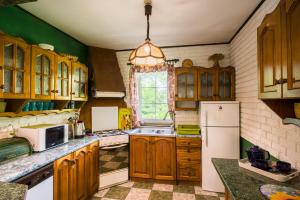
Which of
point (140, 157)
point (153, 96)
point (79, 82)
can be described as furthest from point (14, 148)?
point (153, 96)

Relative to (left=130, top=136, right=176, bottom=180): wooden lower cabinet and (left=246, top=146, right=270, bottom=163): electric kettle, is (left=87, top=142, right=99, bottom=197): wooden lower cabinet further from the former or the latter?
(left=246, top=146, right=270, bottom=163): electric kettle

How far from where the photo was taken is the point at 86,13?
228cm

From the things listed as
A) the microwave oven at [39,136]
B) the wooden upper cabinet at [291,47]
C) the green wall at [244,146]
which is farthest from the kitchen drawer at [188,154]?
the wooden upper cabinet at [291,47]

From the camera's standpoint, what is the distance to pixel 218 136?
9.37 feet

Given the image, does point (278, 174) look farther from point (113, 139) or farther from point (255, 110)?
point (113, 139)

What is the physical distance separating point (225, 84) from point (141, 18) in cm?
190

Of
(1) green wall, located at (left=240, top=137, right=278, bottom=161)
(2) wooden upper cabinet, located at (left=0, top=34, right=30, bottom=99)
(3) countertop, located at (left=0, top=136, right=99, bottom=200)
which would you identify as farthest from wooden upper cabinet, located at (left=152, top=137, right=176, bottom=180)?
(2) wooden upper cabinet, located at (left=0, top=34, right=30, bottom=99)

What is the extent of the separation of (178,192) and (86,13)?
2.93m

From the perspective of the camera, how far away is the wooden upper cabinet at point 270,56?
3.69 feet

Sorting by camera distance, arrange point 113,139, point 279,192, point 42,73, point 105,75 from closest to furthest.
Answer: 1. point 279,192
2. point 42,73
3. point 113,139
4. point 105,75

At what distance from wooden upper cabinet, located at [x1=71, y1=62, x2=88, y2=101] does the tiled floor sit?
159 cm

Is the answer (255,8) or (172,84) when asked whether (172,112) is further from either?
(255,8)

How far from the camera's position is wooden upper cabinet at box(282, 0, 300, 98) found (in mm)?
931

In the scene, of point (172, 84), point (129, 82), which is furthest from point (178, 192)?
point (129, 82)
